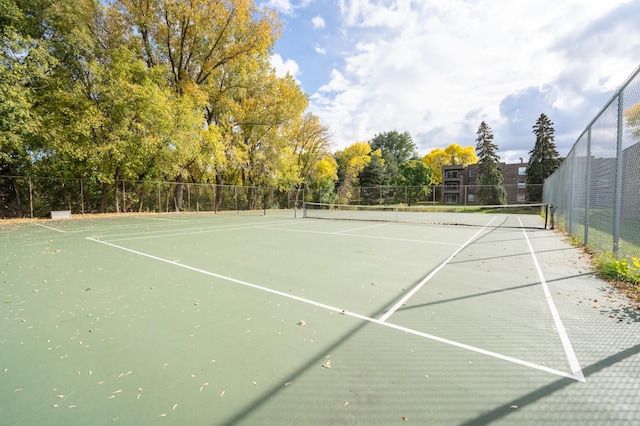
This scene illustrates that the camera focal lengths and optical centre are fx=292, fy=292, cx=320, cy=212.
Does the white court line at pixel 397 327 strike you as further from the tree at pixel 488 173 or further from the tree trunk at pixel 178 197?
the tree at pixel 488 173

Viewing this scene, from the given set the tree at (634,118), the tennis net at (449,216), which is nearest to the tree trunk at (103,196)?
the tennis net at (449,216)

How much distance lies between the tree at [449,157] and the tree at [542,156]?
27.5 m

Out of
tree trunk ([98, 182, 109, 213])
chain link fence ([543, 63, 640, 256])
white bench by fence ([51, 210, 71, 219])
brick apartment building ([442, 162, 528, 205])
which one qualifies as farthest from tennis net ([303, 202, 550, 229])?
white bench by fence ([51, 210, 71, 219])

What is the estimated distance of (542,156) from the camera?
3681 cm

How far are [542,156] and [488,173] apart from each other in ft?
20.2

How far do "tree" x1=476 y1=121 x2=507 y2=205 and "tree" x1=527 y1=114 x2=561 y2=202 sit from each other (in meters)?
3.49

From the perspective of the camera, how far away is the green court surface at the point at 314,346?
1954 mm

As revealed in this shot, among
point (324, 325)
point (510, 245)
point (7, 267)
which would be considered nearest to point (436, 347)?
point (324, 325)

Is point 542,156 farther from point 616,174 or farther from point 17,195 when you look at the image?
point 17,195

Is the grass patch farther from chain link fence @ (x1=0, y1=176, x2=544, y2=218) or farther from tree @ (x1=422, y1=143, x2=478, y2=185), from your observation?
tree @ (x1=422, y1=143, x2=478, y2=185)

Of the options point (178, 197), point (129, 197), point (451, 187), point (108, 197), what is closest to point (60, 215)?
point (108, 197)

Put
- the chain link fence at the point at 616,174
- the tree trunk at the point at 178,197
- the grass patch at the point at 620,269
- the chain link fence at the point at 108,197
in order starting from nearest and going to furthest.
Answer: the grass patch at the point at 620,269, the chain link fence at the point at 616,174, the chain link fence at the point at 108,197, the tree trunk at the point at 178,197

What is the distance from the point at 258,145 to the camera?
29484 mm

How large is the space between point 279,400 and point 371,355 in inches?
37.5
